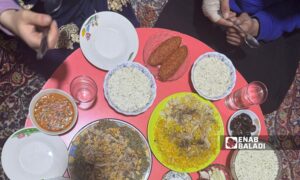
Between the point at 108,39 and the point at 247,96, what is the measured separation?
67 cm

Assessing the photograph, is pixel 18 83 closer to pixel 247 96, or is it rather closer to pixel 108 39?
pixel 108 39

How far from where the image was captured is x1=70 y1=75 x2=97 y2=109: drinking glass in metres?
1.46

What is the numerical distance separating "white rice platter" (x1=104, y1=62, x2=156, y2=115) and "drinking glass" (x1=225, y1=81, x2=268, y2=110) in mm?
359

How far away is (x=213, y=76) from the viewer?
5.16 feet

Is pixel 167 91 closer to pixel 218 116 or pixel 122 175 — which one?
pixel 218 116

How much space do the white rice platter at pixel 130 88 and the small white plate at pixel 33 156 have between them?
279 millimetres

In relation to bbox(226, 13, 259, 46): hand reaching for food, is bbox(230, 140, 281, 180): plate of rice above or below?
below

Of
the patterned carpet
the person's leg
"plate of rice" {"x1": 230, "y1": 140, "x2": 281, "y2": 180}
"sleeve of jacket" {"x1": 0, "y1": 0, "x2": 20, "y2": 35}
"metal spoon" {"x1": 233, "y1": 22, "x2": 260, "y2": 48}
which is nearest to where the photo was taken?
"sleeve of jacket" {"x1": 0, "y1": 0, "x2": 20, "y2": 35}

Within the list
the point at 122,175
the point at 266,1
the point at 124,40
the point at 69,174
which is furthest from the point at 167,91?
the point at 266,1

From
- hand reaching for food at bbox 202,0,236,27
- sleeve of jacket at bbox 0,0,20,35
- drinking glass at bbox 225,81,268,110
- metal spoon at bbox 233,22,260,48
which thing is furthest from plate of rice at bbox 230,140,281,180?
sleeve of jacket at bbox 0,0,20,35

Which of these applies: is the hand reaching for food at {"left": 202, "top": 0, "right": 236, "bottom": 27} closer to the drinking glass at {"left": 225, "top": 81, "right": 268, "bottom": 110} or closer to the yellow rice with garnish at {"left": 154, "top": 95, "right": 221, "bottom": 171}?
the drinking glass at {"left": 225, "top": 81, "right": 268, "bottom": 110}

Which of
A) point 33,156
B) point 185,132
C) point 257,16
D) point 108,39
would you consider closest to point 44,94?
point 33,156

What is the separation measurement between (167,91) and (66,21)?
614mm
